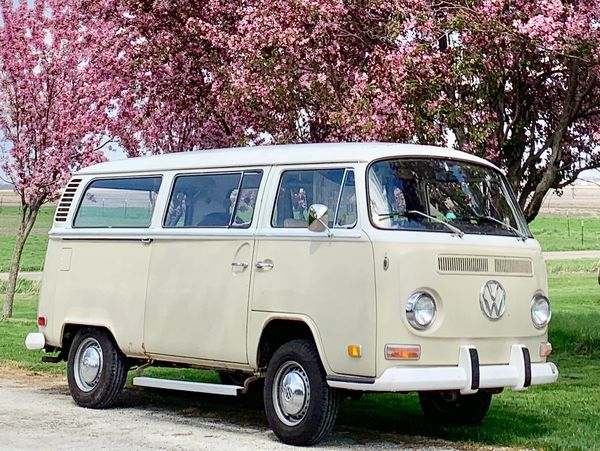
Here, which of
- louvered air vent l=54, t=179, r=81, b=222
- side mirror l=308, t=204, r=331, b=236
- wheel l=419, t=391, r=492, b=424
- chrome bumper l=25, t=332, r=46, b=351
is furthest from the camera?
louvered air vent l=54, t=179, r=81, b=222

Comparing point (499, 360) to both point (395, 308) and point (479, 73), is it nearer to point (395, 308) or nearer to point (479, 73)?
point (395, 308)

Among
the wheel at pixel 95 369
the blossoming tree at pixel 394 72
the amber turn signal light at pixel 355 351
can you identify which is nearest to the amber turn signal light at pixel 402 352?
the amber turn signal light at pixel 355 351

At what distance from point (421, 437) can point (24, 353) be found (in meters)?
8.06

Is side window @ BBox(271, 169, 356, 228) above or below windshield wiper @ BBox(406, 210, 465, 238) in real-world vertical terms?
above

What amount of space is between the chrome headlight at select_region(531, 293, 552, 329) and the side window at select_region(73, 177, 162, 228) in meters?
3.55

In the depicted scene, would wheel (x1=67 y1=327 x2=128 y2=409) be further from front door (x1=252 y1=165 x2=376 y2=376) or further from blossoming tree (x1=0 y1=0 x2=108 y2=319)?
blossoming tree (x1=0 y1=0 x2=108 y2=319)

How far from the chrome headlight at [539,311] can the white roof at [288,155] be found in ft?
4.12

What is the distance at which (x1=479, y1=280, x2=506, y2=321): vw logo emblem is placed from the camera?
9258 millimetres

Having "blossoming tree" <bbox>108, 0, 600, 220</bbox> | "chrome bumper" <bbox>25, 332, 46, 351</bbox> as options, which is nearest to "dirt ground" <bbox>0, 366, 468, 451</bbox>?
"chrome bumper" <bbox>25, 332, 46, 351</bbox>

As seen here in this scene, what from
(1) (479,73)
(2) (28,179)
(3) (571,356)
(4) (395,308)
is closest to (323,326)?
(4) (395,308)

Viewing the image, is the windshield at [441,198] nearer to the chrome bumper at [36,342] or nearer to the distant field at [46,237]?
the chrome bumper at [36,342]

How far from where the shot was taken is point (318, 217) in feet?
29.7

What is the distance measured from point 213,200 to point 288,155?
3.07ft

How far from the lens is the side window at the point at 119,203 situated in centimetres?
1114
